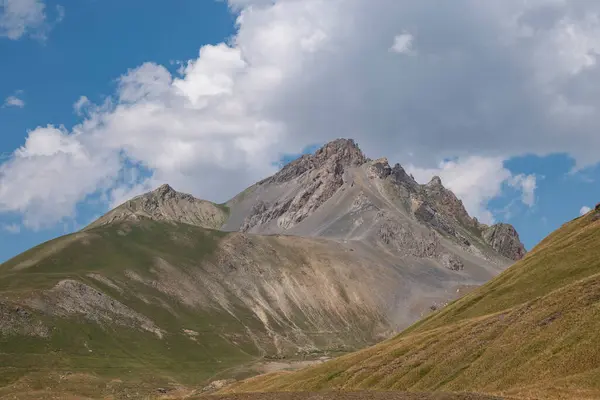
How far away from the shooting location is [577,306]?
65250 millimetres

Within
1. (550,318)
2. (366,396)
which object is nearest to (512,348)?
(550,318)

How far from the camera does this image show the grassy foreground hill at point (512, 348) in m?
55.5

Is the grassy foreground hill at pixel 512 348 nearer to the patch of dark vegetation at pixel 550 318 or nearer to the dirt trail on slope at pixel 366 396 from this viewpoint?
the patch of dark vegetation at pixel 550 318

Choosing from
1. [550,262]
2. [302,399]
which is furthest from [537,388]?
[550,262]

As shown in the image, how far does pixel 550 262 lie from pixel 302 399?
69.4 meters

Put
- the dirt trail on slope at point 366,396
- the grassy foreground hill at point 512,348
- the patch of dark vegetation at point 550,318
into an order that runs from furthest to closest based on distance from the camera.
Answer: the patch of dark vegetation at point 550,318
the grassy foreground hill at point 512,348
the dirt trail on slope at point 366,396

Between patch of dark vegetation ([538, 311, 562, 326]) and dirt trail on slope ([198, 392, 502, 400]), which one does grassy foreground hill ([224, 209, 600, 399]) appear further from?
dirt trail on slope ([198, 392, 502, 400])

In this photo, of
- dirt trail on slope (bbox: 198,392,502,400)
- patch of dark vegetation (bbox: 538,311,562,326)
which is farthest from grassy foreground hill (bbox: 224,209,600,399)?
dirt trail on slope (bbox: 198,392,502,400)

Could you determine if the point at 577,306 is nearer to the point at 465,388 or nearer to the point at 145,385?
the point at 465,388

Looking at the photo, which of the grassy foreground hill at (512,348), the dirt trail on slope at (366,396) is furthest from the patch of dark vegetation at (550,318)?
the dirt trail on slope at (366,396)

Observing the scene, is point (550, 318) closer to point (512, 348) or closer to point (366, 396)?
point (512, 348)

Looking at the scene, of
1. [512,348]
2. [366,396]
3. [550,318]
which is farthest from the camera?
[550,318]

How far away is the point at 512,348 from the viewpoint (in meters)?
65.5

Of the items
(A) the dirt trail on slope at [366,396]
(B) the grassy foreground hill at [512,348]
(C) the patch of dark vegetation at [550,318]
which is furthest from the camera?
(C) the patch of dark vegetation at [550,318]
